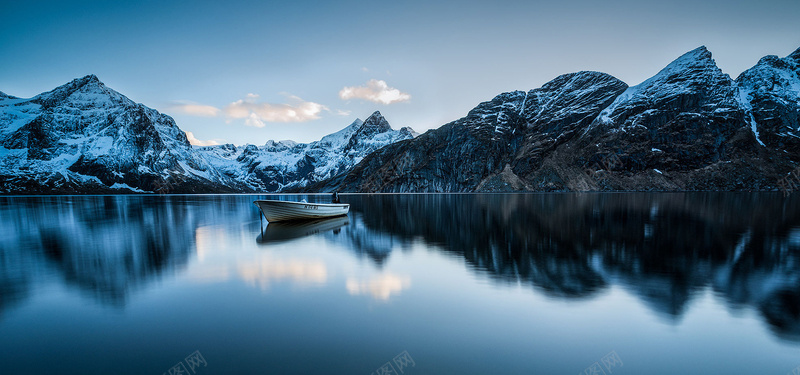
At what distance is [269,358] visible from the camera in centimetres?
807

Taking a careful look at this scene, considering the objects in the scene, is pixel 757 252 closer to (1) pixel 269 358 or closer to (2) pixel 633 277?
(2) pixel 633 277

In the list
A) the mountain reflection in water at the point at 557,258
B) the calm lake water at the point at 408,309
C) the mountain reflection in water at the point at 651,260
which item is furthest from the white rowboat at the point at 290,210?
the calm lake water at the point at 408,309

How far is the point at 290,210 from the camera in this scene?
128ft

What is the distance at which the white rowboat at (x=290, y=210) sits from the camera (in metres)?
37.8

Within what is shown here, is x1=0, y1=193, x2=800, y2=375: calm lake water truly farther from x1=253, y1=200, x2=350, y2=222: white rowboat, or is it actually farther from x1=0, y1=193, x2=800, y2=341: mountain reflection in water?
x1=253, y1=200, x2=350, y2=222: white rowboat

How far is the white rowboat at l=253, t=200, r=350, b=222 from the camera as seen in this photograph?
124ft

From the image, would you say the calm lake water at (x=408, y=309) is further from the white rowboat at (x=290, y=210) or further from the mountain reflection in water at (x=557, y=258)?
the white rowboat at (x=290, y=210)

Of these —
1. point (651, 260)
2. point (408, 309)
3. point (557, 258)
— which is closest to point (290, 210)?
point (557, 258)

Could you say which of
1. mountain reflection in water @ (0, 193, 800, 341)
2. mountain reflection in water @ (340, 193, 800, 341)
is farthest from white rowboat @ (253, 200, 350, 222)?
mountain reflection in water @ (340, 193, 800, 341)

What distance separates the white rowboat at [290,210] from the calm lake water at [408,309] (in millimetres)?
15075

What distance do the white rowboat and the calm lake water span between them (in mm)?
15075

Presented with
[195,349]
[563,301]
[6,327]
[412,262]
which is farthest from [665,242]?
[6,327]

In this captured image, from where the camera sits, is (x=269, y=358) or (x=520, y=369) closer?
(x=520, y=369)

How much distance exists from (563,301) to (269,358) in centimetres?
1000
